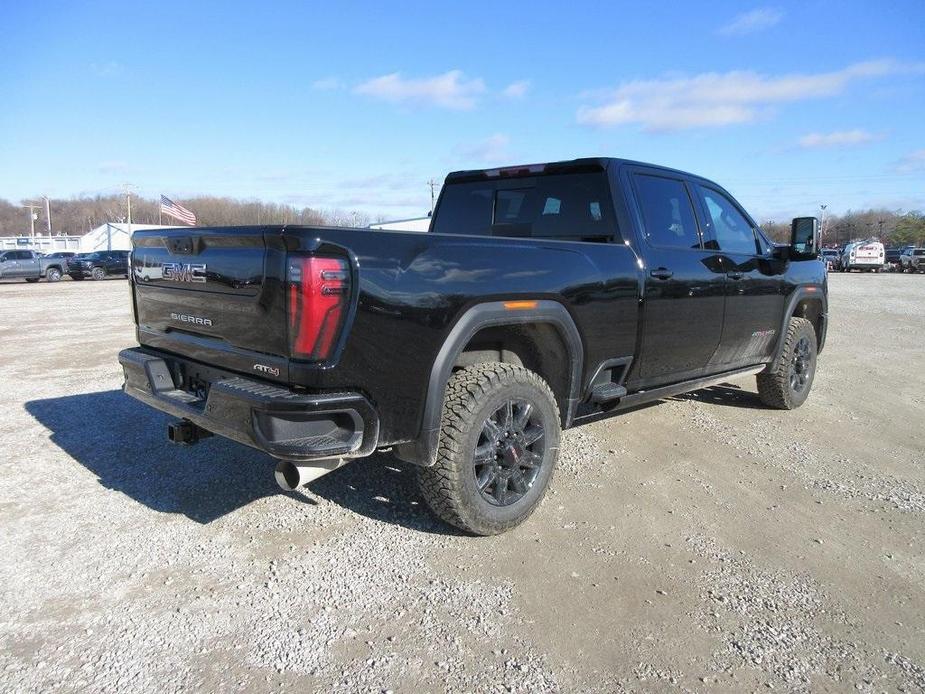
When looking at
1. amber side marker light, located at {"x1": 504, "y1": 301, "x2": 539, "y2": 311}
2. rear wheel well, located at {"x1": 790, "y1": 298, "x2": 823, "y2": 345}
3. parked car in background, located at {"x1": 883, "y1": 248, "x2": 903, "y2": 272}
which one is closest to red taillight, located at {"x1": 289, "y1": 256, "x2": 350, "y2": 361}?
amber side marker light, located at {"x1": 504, "y1": 301, "x2": 539, "y2": 311}

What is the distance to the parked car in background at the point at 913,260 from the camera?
137 ft

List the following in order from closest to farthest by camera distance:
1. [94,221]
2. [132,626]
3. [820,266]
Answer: [132,626] → [820,266] → [94,221]

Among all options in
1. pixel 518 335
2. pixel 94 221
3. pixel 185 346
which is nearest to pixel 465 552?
pixel 518 335

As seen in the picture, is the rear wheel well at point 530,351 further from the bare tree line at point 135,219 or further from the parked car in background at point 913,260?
the bare tree line at point 135,219

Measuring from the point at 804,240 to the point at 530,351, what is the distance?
314 cm

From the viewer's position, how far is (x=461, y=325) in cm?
302

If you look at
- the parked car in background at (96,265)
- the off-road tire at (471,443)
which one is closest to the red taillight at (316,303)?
the off-road tire at (471,443)

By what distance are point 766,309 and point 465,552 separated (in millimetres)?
3545

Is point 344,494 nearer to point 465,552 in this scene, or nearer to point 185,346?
point 465,552

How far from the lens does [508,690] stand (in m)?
2.28

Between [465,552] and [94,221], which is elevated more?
[94,221]

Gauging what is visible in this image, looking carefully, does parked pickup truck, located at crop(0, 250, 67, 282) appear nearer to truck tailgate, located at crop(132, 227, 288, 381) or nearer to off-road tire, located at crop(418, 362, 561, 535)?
truck tailgate, located at crop(132, 227, 288, 381)

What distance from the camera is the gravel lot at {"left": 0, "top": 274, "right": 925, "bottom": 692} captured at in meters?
2.40

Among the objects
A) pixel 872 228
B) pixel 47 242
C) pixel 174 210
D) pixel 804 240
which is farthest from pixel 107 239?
pixel 872 228
